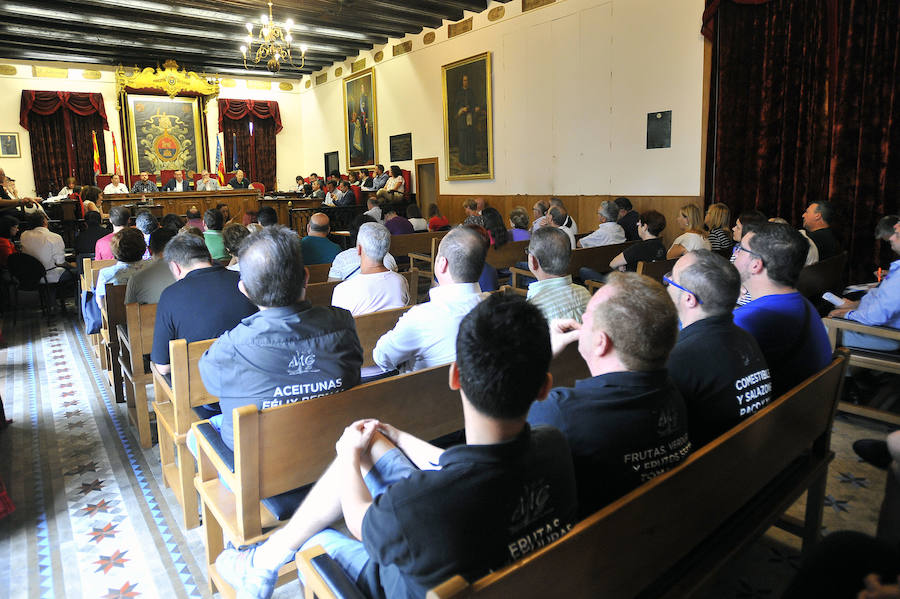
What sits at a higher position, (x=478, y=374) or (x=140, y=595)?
(x=478, y=374)

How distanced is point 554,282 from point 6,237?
7173mm

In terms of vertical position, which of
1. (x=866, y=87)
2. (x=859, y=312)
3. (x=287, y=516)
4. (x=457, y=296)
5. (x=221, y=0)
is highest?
(x=221, y=0)

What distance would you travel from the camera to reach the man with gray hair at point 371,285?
9.86 feet

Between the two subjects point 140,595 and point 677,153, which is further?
point 677,153

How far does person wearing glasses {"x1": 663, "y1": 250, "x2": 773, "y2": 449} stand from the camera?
5.19 feet

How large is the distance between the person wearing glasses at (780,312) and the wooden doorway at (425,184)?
32.3ft

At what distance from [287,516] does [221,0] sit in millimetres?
9466

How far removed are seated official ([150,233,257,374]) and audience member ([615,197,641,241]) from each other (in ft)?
15.8

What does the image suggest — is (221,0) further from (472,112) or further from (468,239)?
(468,239)

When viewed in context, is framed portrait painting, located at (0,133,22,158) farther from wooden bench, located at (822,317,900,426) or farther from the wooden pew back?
the wooden pew back

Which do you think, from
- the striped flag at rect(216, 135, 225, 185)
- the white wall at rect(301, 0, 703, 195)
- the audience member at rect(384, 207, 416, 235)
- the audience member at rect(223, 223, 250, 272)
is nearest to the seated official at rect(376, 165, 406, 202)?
the white wall at rect(301, 0, 703, 195)

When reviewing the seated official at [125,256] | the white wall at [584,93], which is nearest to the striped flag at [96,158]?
the white wall at [584,93]

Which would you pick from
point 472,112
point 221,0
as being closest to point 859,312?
point 472,112

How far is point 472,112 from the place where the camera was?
10.4m
